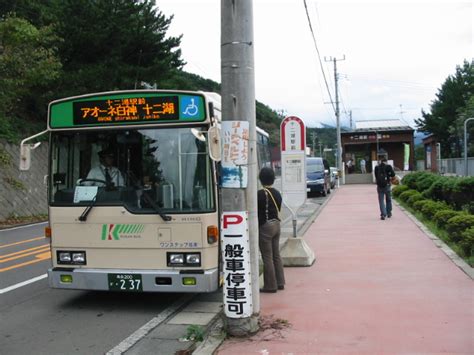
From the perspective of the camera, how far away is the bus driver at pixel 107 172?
6.44m

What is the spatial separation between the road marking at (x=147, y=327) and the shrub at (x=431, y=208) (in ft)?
27.7

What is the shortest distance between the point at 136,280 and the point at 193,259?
30.0 inches

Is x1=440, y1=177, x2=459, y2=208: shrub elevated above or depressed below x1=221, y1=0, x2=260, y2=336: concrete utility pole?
below

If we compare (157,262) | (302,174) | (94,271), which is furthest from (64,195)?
(302,174)

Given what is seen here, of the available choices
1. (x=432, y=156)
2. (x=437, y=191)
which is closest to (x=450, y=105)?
(x=432, y=156)

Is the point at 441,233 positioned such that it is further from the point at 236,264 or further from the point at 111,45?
the point at 111,45

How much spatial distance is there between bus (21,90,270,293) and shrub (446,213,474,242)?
5500 millimetres

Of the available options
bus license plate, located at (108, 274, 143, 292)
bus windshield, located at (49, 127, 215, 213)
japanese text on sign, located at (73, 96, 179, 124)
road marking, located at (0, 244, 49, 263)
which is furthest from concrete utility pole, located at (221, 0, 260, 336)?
road marking, located at (0, 244, 49, 263)

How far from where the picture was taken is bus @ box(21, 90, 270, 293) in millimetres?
6051

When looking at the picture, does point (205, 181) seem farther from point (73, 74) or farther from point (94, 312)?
point (73, 74)

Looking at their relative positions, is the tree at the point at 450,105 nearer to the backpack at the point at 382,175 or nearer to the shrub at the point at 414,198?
the shrub at the point at 414,198

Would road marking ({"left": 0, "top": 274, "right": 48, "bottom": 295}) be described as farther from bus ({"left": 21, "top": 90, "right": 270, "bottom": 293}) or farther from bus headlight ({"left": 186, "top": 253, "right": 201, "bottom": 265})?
bus headlight ({"left": 186, "top": 253, "right": 201, "bottom": 265})

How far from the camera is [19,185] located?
19.0 meters

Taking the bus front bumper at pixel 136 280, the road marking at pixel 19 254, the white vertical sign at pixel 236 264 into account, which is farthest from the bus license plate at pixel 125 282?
the road marking at pixel 19 254
